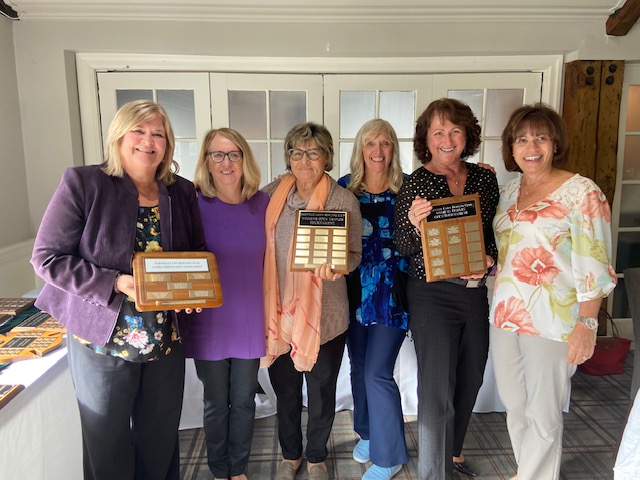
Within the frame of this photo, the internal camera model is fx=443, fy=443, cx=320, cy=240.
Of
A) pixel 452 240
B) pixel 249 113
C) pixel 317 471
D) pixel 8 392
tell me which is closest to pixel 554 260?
pixel 452 240

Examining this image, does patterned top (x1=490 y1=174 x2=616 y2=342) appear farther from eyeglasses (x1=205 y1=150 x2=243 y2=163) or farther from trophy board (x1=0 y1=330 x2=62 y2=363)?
trophy board (x1=0 y1=330 x2=62 y2=363)

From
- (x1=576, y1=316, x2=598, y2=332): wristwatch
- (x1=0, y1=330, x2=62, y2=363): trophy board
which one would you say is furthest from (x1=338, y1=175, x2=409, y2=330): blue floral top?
(x1=0, y1=330, x2=62, y2=363): trophy board

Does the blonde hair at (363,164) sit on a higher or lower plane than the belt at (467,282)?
higher

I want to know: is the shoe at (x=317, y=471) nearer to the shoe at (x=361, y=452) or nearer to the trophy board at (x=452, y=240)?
the shoe at (x=361, y=452)

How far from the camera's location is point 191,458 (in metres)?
2.26

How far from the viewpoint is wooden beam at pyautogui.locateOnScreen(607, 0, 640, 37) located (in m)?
2.87

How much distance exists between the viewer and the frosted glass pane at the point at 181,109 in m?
3.13

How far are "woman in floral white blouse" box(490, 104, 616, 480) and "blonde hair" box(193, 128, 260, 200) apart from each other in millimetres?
987

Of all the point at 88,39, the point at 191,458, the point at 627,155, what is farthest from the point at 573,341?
the point at 88,39

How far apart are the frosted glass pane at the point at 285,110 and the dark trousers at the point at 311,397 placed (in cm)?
186

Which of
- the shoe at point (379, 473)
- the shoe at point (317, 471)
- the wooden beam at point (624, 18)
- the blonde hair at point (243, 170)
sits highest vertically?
the wooden beam at point (624, 18)

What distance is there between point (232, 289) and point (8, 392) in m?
0.76

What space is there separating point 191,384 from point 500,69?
294cm

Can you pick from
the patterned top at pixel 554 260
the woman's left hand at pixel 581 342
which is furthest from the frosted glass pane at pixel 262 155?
the woman's left hand at pixel 581 342
